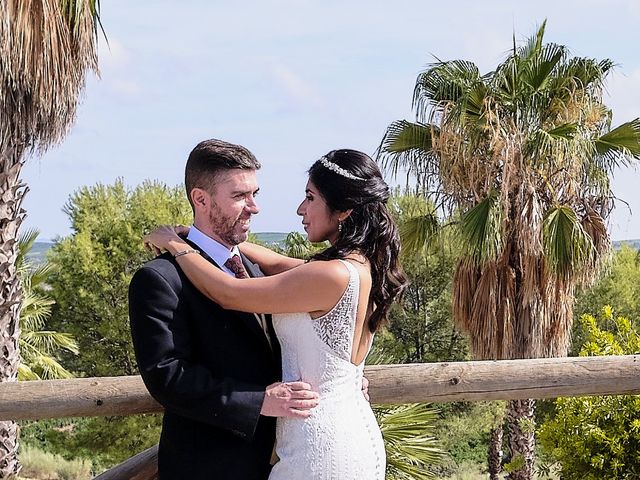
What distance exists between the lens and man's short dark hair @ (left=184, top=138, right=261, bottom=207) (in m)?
2.34

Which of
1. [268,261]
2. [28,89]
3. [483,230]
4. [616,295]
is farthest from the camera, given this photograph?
[616,295]

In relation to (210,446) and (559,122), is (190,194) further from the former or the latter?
(559,122)

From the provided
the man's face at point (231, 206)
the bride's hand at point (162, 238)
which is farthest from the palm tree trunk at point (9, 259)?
the man's face at point (231, 206)

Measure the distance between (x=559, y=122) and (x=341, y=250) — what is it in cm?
1385

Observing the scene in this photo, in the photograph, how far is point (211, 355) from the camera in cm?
236

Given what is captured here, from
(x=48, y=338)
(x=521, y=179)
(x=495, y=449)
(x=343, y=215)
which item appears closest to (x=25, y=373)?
(x=48, y=338)

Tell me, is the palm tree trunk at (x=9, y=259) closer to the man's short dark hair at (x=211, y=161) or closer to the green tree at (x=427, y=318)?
the man's short dark hair at (x=211, y=161)

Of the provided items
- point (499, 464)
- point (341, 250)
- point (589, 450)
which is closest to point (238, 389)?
point (341, 250)

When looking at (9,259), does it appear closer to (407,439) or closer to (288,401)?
(407,439)

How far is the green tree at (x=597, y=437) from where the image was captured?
4664 mm

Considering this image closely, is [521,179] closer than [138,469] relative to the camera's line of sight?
No

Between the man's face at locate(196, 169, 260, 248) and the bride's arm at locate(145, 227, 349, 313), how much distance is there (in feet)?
0.37

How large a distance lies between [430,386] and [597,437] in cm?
206

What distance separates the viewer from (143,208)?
31438 millimetres
